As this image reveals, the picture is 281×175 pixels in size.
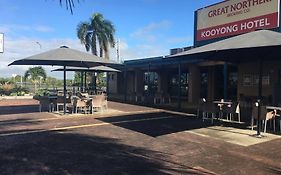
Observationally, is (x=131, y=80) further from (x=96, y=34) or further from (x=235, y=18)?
(x=235, y=18)

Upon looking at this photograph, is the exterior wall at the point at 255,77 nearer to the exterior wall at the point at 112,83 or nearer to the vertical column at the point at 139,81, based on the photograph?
the vertical column at the point at 139,81

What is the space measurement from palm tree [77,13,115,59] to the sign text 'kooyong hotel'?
1721cm

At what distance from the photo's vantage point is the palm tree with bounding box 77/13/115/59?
34094 millimetres

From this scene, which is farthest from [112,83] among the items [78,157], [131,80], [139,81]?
[78,157]

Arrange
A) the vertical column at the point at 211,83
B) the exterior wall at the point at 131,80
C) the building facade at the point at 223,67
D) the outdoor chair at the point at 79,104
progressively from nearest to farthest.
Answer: the outdoor chair at the point at 79,104, the building facade at the point at 223,67, the vertical column at the point at 211,83, the exterior wall at the point at 131,80

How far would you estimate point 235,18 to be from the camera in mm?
16203

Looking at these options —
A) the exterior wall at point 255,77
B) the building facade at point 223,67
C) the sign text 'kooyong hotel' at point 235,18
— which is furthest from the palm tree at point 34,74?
the exterior wall at point 255,77

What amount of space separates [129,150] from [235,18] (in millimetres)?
11412

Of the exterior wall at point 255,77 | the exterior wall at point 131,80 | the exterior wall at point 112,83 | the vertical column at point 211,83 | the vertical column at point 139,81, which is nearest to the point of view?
the exterior wall at point 255,77

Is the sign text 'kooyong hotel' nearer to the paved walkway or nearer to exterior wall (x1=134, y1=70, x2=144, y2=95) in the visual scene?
the paved walkway

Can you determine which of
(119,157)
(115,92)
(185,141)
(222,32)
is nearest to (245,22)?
(222,32)

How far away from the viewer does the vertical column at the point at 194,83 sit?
69.0 feet

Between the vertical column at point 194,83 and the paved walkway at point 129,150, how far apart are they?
9.87 meters

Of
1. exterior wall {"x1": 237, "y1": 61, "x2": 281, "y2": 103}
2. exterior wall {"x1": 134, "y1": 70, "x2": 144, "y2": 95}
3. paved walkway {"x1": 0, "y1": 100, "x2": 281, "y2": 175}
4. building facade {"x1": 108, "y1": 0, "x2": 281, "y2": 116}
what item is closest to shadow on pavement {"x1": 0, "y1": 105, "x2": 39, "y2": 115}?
paved walkway {"x1": 0, "y1": 100, "x2": 281, "y2": 175}
